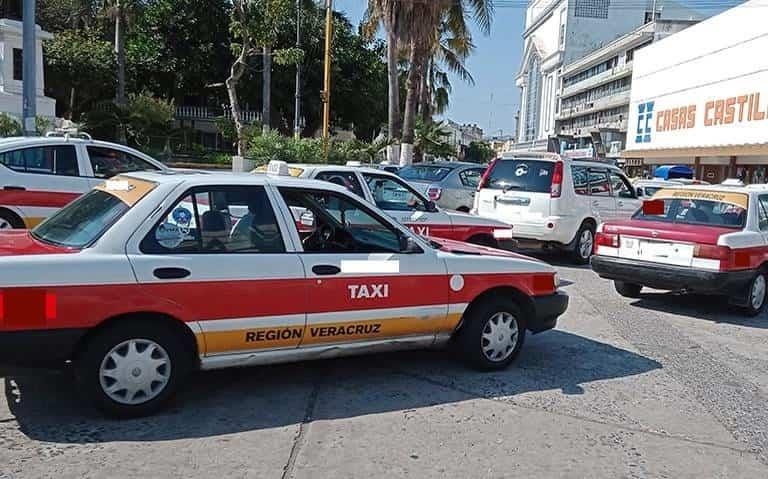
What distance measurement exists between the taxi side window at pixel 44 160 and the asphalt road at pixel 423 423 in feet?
16.7

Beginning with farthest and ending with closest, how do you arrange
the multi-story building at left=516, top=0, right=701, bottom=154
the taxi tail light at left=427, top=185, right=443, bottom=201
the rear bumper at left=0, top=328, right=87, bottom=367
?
the multi-story building at left=516, top=0, right=701, bottom=154, the taxi tail light at left=427, top=185, right=443, bottom=201, the rear bumper at left=0, top=328, right=87, bottom=367

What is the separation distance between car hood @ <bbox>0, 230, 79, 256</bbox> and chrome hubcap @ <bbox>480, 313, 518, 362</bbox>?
10.4 feet

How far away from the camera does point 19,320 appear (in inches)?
161

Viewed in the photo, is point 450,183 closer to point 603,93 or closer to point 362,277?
point 362,277

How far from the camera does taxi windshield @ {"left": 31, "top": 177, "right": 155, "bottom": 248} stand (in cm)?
459

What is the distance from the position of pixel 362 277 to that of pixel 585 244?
8093 millimetres

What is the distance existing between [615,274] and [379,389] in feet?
15.7

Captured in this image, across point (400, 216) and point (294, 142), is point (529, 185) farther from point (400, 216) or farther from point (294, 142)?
point (294, 142)

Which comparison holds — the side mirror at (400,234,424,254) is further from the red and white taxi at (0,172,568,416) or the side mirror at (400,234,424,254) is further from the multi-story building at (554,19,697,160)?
the multi-story building at (554,19,697,160)

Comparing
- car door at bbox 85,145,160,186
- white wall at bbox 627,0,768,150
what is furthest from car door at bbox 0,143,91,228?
white wall at bbox 627,0,768,150

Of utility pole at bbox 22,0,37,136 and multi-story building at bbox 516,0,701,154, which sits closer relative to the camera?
utility pole at bbox 22,0,37,136

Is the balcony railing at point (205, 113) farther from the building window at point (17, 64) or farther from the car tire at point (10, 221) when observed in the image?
the car tire at point (10, 221)

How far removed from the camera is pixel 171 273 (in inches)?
177

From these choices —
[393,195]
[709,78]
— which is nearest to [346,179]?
[393,195]
